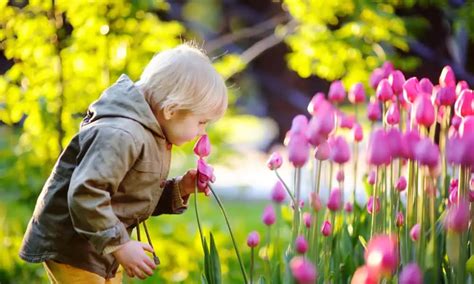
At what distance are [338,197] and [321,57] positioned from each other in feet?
6.64

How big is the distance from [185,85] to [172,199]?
1.34 ft

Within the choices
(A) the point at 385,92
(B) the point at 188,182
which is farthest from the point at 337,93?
(B) the point at 188,182

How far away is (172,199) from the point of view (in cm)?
265

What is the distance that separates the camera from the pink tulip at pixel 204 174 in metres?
2.38

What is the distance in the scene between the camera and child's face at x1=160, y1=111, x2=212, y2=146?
244 centimetres

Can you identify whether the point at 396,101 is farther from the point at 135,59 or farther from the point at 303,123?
the point at 135,59

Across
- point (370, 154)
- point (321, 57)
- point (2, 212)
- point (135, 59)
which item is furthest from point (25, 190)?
point (370, 154)

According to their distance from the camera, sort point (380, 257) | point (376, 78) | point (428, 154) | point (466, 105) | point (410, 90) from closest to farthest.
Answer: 1. point (380, 257)
2. point (428, 154)
3. point (466, 105)
4. point (410, 90)
5. point (376, 78)

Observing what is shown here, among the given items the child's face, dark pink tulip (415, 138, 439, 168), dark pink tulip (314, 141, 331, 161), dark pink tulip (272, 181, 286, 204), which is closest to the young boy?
the child's face

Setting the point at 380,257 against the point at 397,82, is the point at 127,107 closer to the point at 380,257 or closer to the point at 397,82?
the point at 397,82

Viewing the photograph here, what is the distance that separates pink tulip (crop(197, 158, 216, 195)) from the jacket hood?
0.46 feet

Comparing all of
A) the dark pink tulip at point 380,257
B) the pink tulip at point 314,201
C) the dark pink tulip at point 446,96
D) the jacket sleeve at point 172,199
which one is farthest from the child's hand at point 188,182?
the dark pink tulip at point 380,257

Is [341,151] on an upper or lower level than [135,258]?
upper

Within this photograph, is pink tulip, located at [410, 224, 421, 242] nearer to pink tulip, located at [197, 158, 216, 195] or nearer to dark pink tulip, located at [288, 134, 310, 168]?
dark pink tulip, located at [288, 134, 310, 168]
